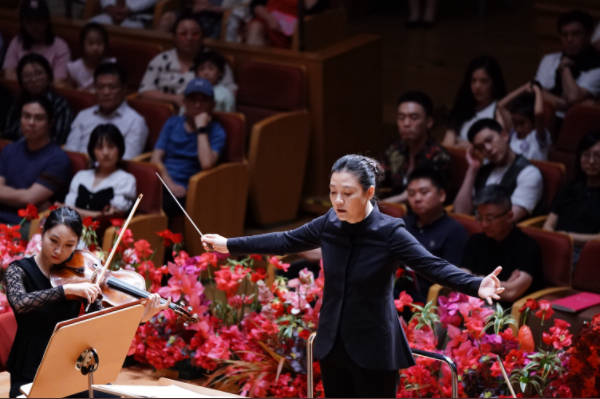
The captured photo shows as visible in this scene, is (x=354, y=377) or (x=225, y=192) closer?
(x=354, y=377)

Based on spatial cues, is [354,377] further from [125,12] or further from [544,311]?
[125,12]

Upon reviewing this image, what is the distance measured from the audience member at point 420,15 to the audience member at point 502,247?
4.37m

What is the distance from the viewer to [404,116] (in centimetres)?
450

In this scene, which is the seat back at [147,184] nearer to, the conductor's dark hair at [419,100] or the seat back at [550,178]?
the conductor's dark hair at [419,100]

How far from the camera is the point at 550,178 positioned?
4.19 meters

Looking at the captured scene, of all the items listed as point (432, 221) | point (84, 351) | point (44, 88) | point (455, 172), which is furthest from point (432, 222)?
point (44, 88)

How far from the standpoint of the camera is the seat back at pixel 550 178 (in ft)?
13.7

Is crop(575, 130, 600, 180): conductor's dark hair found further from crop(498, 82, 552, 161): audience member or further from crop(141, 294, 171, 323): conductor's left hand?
crop(141, 294, 171, 323): conductor's left hand

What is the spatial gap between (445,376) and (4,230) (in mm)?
1662

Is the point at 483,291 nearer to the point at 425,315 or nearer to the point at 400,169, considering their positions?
the point at 425,315

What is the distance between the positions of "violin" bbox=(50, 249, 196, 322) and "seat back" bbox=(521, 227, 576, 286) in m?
1.48

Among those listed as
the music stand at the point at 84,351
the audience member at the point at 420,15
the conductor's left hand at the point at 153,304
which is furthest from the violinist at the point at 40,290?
the audience member at the point at 420,15

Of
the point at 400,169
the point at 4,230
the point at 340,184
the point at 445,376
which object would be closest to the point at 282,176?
the point at 400,169

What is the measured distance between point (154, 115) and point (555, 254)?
2191 mm
